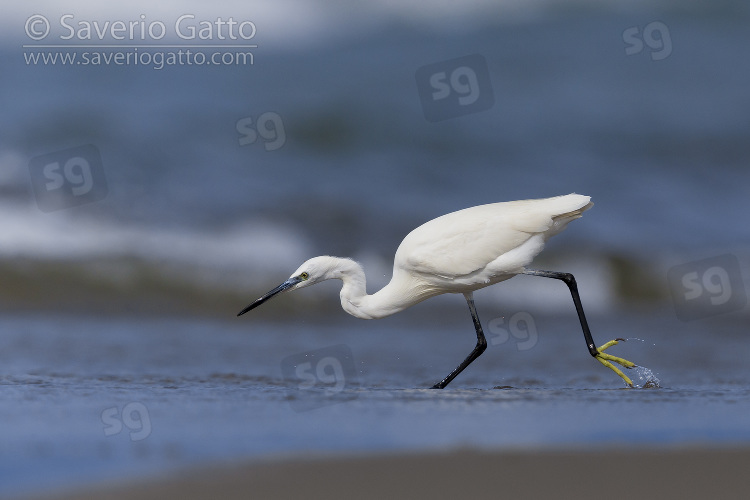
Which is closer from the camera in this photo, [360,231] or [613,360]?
[613,360]

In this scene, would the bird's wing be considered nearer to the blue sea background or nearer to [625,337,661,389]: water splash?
the blue sea background

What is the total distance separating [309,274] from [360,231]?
4.21 metres

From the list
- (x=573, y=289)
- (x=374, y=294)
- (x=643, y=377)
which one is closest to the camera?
(x=374, y=294)

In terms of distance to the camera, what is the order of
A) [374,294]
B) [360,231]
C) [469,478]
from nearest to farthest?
[469,478] → [374,294] → [360,231]

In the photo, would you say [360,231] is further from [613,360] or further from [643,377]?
[613,360]

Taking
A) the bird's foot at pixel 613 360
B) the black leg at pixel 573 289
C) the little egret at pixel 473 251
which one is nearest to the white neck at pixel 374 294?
the little egret at pixel 473 251

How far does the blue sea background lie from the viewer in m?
4.79

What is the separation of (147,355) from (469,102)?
7.32m

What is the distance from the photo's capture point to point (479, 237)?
20.1 ft

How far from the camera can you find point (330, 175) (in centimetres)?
1153

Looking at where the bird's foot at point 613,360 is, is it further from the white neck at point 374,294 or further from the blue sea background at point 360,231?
the white neck at point 374,294

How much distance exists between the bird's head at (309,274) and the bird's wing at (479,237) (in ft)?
1.55

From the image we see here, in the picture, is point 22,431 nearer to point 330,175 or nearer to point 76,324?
point 76,324

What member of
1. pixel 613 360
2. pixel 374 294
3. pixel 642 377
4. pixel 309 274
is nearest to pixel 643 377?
pixel 642 377
